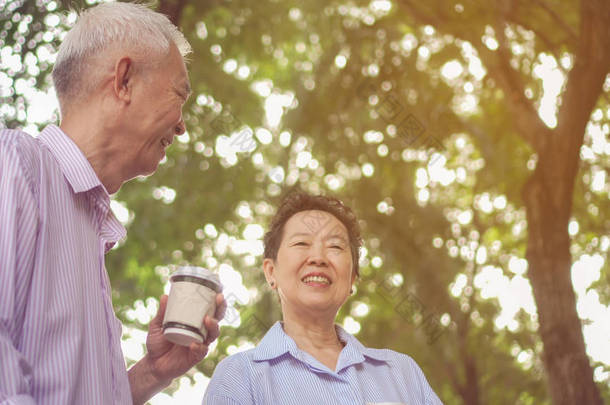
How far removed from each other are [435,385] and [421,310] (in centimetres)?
240

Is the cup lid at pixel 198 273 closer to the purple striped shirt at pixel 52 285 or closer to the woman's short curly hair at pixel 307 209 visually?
the purple striped shirt at pixel 52 285

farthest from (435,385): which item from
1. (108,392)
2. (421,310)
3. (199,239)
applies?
(108,392)

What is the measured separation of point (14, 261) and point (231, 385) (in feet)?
3.88

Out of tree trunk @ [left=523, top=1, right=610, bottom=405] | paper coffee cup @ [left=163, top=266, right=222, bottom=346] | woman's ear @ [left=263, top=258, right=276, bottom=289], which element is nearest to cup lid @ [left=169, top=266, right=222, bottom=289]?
paper coffee cup @ [left=163, top=266, right=222, bottom=346]

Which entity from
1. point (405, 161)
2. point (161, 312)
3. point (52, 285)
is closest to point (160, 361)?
point (161, 312)

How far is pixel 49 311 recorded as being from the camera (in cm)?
129

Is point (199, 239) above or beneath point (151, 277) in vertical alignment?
above

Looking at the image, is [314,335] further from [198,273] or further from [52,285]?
[52,285]

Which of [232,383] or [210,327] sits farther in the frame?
[232,383]

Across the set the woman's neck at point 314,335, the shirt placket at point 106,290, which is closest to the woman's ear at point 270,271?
the woman's neck at point 314,335

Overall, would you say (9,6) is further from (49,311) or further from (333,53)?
(333,53)

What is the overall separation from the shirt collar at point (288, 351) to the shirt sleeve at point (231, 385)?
0.27 feet

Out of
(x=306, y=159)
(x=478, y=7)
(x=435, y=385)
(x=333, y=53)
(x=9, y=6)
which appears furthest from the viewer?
(x=435, y=385)

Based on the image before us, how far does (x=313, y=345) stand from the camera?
2.55 m
